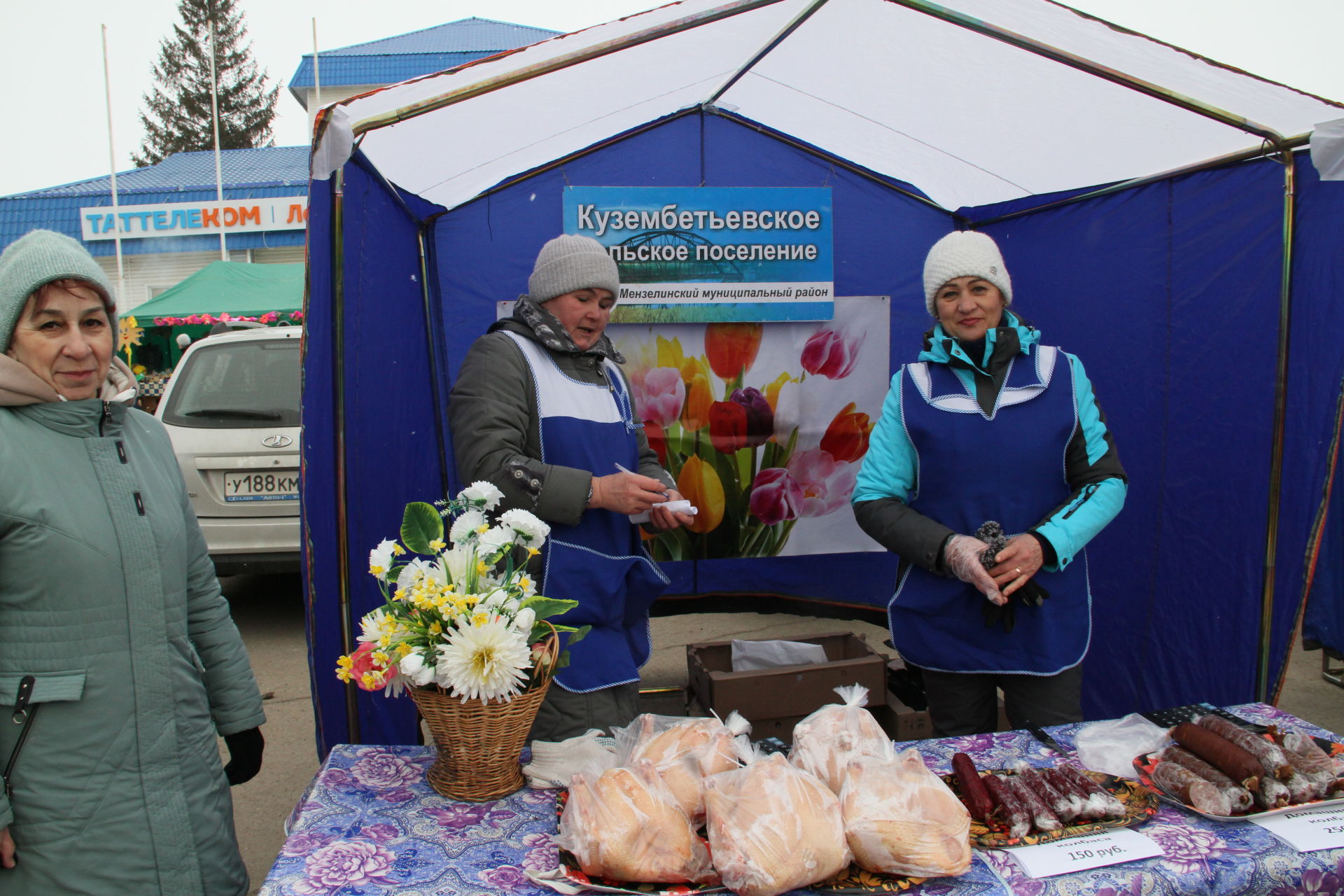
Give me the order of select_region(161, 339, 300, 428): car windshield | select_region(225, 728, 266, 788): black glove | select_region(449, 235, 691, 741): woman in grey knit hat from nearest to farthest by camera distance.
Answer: select_region(225, 728, 266, 788): black glove
select_region(449, 235, 691, 741): woman in grey knit hat
select_region(161, 339, 300, 428): car windshield

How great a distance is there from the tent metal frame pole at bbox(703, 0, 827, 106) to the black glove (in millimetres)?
2283

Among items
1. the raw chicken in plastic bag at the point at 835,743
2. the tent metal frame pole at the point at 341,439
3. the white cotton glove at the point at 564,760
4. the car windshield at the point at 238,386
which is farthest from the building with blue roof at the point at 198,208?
the raw chicken in plastic bag at the point at 835,743

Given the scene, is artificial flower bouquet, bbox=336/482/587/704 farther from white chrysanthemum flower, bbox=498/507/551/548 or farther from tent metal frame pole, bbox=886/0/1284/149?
tent metal frame pole, bbox=886/0/1284/149

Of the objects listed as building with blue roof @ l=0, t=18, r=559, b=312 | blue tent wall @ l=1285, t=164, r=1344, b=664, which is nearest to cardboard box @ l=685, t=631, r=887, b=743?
blue tent wall @ l=1285, t=164, r=1344, b=664

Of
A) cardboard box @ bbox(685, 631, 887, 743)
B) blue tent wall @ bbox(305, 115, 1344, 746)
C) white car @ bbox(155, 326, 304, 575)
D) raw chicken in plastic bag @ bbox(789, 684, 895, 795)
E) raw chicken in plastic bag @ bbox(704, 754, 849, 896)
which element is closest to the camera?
raw chicken in plastic bag @ bbox(704, 754, 849, 896)

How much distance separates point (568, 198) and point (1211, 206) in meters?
2.30

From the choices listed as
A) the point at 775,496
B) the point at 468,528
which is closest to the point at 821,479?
the point at 775,496

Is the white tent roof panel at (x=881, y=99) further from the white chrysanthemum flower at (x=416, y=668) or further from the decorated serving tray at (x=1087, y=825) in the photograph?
the decorated serving tray at (x=1087, y=825)

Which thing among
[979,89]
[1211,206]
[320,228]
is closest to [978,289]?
[979,89]

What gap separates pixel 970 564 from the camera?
2045 millimetres

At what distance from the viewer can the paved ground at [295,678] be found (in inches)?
130

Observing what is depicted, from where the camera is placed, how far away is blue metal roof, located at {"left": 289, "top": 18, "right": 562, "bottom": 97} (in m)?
21.4

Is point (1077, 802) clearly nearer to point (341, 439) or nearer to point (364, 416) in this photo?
point (341, 439)

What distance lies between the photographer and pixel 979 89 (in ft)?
8.63
